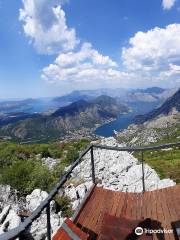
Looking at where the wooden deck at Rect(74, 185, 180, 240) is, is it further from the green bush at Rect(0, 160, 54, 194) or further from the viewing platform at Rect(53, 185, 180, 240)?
the green bush at Rect(0, 160, 54, 194)

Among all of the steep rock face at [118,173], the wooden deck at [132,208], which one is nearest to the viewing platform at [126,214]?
the wooden deck at [132,208]

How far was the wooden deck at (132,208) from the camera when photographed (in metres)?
6.52

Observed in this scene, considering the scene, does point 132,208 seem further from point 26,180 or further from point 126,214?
point 26,180

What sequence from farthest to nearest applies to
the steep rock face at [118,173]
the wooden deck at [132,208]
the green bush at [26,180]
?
the green bush at [26,180]
the steep rock face at [118,173]
the wooden deck at [132,208]

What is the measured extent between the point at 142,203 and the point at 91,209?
1.15 metres

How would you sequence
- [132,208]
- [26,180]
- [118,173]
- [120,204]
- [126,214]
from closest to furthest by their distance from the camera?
[126,214] < [132,208] < [120,204] < [26,180] < [118,173]

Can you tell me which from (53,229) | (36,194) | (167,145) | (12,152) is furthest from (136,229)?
(12,152)

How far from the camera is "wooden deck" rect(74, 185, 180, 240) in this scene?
652cm

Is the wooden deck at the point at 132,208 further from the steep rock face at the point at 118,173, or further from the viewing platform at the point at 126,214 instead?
the steep rock face at the point at 118,173

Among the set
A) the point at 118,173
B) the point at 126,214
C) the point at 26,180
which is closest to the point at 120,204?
the point at 126,214

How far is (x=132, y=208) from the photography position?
7.38 m

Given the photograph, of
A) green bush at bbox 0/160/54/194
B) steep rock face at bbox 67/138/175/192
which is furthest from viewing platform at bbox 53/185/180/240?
green bush at bbox 0/160/54/194

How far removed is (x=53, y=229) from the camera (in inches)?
431

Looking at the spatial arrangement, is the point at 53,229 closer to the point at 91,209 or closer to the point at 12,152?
the point at 91,209
